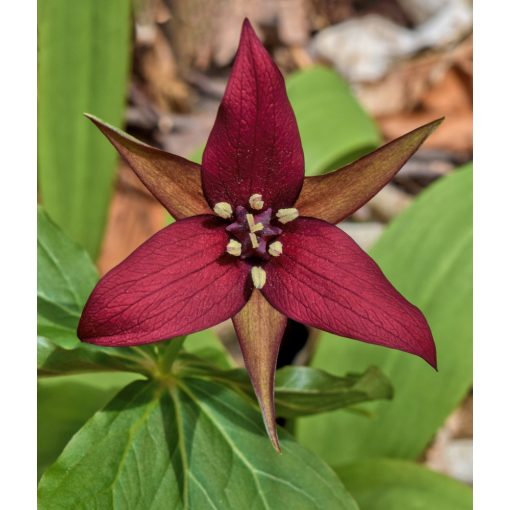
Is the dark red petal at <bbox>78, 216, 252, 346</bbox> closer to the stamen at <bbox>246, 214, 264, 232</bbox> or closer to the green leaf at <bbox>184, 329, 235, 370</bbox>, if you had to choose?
the stamen at <bbox>246, 214, 264, 232</bbox>

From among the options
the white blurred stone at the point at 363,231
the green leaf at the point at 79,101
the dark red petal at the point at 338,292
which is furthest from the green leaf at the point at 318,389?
the white blurred stone at the point at 363,231

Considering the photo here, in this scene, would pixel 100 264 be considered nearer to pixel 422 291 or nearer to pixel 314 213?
pixel 422 291

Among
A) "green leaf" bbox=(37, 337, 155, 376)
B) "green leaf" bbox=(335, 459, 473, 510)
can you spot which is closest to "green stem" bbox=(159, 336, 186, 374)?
"green leaf" bbox=(37, 337, 155, 376)

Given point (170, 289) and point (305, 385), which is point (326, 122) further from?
point (170, 289)

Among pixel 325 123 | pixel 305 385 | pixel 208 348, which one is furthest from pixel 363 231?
pixel 305 385

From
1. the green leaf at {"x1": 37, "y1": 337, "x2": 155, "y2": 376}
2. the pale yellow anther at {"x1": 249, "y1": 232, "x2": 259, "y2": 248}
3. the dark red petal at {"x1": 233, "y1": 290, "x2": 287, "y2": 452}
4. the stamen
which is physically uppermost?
the stamen

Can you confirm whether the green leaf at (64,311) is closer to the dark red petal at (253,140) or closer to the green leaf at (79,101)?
the dark red petal at (253,140)

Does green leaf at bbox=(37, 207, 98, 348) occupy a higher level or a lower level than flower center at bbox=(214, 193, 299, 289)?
lower
